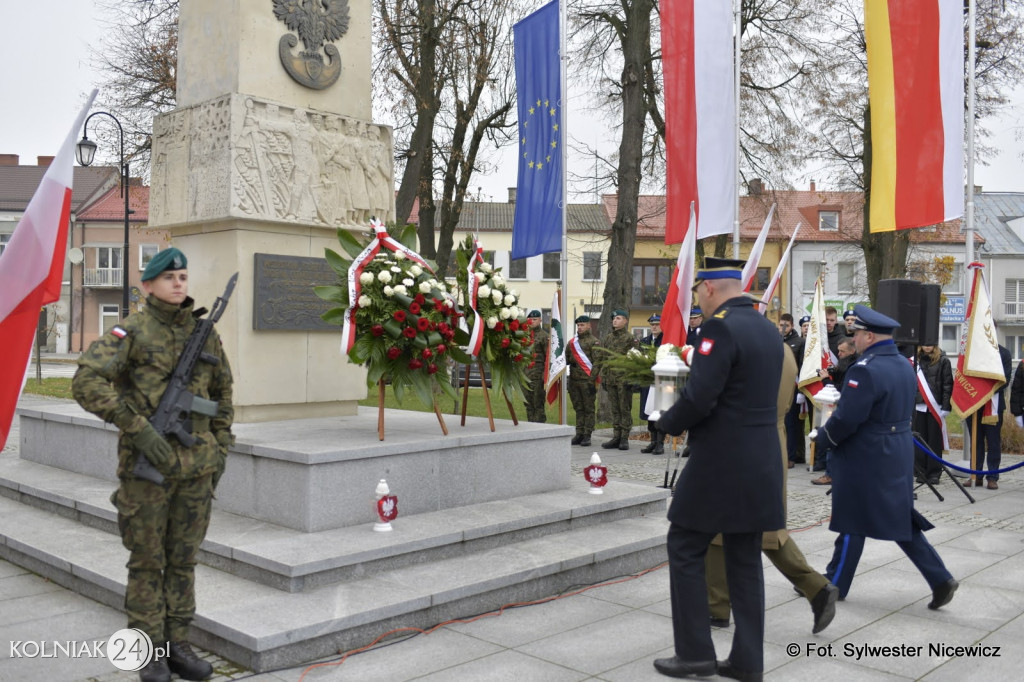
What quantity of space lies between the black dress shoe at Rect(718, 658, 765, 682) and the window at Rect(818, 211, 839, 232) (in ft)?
162

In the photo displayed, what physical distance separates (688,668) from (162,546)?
2647 millimetres

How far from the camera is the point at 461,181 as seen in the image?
23297 mm

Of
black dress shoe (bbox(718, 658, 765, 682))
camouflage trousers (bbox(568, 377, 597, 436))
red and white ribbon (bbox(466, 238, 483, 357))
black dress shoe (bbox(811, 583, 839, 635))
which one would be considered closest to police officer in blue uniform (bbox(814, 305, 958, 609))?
black dress shoe (bbox(811, 583, 839, 635))

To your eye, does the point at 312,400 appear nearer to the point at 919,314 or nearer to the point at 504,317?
the point at 504,317

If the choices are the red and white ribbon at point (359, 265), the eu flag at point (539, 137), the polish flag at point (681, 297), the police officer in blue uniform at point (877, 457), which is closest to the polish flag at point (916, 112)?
the polish flag at point (681, 297)

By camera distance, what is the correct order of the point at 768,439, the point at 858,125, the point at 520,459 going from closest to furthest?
the point at 768,439
the point at 520,459
the point at 858,125

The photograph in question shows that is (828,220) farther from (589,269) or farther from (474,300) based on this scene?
(474,300)

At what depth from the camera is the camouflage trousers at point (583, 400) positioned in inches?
540

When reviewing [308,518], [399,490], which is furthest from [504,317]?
[308,518]

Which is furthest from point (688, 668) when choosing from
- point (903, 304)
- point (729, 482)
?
point (903, 304)

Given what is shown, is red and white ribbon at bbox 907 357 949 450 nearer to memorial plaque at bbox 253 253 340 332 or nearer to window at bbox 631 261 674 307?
memorial plaque at bbox 253 253 340 332

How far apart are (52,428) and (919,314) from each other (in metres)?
9.02

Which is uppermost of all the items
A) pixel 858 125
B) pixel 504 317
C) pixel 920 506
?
pixel 858 125

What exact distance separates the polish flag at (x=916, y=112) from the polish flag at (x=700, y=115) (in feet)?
5.60
